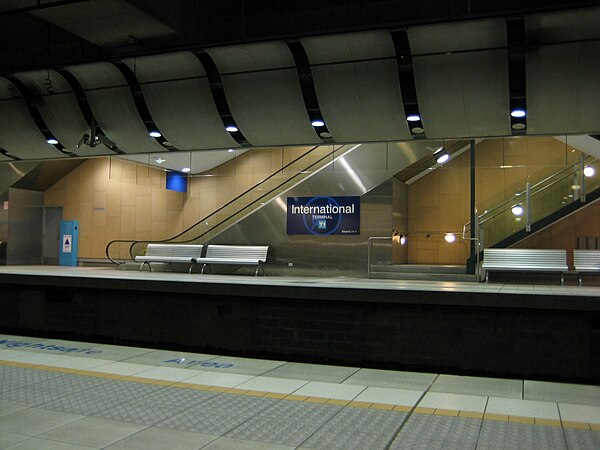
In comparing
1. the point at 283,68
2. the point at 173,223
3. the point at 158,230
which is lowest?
the point at 158,230

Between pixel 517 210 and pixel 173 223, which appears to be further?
pixel 173 223

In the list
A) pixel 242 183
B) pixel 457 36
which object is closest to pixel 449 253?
pixel 242 183

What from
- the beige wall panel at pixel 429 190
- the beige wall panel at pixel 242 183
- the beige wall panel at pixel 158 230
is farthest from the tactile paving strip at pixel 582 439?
the beige wall panel at pixel 158 230

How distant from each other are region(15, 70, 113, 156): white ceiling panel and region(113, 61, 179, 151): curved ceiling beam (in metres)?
1.20

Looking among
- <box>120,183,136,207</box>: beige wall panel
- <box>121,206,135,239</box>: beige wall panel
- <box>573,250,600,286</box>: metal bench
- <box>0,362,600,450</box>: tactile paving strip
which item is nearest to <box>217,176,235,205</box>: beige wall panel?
<box>120,183,136,207</box>: beige wall panel

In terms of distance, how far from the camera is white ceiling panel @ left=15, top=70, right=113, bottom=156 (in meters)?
8.90

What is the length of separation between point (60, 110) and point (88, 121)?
1.75 feet

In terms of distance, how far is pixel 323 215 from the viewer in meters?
13.3

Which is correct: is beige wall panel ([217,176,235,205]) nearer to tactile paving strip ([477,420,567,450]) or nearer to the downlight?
the downlight

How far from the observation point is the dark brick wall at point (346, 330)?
6105mm

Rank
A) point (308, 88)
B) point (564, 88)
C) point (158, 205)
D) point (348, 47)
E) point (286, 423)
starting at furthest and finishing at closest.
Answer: point (158, 205) → point (308, 88) → point (348, 47) → point (564, 88) → point (286, 423)

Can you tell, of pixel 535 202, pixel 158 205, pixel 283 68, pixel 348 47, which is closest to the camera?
pixel 348 47

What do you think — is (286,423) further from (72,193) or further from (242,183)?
(72,193)

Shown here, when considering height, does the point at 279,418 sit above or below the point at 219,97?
below
